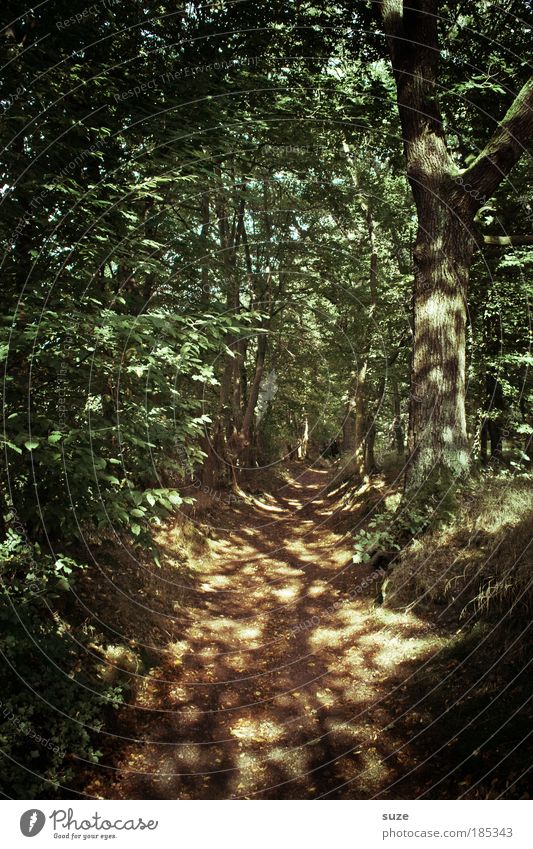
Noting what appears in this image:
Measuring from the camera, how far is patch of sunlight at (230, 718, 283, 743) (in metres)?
5.14

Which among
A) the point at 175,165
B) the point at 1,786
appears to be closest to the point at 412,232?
the point at 175,165

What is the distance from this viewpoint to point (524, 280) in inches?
421

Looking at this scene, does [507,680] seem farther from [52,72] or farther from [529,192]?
[529,192]

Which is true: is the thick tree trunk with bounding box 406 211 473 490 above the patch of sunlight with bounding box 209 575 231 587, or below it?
above

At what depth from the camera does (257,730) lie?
5289 mm

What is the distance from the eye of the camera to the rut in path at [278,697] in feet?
14.7

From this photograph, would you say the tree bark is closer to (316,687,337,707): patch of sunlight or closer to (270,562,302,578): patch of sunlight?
(316,687,337,707): patch of sunlight

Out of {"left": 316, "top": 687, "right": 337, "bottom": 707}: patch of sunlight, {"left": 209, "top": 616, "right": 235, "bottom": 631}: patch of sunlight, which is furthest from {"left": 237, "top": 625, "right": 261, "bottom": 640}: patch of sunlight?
{"left": 316, "top": 687, "right": 337, "bottom": 707}: patch of sunlight

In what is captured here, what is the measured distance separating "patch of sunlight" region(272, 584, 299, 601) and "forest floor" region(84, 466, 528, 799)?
86 millimetres

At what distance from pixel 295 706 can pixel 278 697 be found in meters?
0.30

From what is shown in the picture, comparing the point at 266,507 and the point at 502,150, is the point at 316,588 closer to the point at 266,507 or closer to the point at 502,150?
the point at 502,150

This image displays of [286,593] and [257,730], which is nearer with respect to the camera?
[257,730]

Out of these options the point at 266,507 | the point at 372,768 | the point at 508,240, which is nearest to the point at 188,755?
the point at 372,768

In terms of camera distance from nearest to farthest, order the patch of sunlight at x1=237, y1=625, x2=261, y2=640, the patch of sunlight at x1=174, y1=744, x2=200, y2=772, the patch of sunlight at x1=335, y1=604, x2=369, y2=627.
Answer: the patch of sunlight at x1=174, y1=744, x2=200, y2=772
the patch of sunlight at x1=335, y1=604, x2=369, y2=627
the patch of sunlight at x1=237, y1=625, x2=261, y2=640
